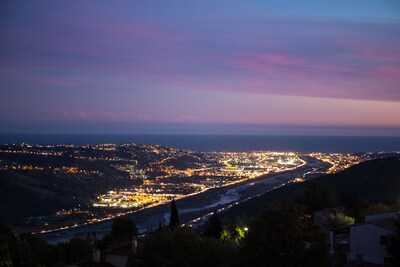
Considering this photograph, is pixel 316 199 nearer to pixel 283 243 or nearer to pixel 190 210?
pixel 283 243

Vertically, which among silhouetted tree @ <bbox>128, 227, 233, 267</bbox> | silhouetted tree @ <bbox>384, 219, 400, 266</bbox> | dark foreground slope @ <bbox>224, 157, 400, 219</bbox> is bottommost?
dark foreground slope @ <bbox>224, 157, 400, 219</bbox>

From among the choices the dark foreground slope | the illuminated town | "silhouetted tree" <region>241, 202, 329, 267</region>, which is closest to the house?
"silhouetted tree" <region>241, 202, 329, 267</region>

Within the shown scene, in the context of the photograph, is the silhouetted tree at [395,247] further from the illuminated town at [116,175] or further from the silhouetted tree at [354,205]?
the illuminated town at [116,175]

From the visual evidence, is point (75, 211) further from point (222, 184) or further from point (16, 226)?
point (222, 184)

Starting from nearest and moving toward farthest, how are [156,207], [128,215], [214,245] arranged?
1. [214,245]
2. [128,215]
3. [156,207]

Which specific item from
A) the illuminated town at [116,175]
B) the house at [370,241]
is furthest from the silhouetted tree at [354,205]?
the illuminated town at [116,175]

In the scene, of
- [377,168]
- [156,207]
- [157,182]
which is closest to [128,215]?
[156,207]

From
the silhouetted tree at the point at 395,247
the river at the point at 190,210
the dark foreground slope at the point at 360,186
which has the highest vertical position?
the silhouetted tree at the point at 395,247

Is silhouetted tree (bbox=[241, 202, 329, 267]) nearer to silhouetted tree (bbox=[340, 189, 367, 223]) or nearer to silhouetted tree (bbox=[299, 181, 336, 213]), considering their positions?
silhouetted tree (bbox=[340, 189, 367, 223])
